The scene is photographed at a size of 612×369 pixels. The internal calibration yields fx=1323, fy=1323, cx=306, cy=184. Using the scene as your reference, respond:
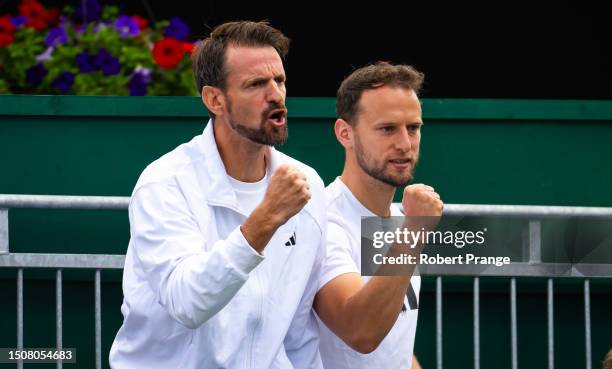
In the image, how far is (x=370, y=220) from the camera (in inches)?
195

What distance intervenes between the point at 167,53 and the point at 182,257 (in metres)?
3.27

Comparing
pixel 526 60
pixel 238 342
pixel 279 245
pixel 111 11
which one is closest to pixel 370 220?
pixel 279 245

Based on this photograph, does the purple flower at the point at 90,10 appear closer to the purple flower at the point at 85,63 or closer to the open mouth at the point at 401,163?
the purple flower at the point at 85,63

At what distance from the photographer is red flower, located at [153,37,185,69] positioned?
7.29 m

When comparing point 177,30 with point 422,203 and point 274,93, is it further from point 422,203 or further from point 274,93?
point 422,203

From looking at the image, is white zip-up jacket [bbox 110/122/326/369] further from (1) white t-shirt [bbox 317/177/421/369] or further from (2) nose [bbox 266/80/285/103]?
(2) nose [bbox 266/80/285/103]

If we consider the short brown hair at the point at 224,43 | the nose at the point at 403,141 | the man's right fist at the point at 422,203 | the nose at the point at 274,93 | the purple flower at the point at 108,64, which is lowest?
the man's right fist at the point at 422,203

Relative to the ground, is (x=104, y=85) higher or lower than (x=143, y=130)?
higher

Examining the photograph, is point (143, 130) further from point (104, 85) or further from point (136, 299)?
point (136, 299)

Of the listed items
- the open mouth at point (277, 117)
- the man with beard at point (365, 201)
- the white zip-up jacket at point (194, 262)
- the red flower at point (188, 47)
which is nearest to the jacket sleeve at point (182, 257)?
the white zip-up jacket at point (194, 262)

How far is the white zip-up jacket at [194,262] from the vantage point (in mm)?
4305

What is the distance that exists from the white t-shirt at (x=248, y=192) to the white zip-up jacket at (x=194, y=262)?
2.3 inches

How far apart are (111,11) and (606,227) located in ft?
10.7

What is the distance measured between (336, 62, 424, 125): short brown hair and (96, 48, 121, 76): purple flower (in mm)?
2400
